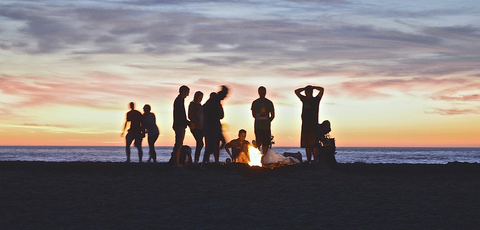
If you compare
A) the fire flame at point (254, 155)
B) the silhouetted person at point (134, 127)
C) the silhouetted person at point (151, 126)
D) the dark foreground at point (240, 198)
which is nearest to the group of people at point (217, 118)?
the dark foreground at point (240, 198)

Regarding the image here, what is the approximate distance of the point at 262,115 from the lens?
46.4 ft

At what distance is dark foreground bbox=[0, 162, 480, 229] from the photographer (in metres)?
7.68

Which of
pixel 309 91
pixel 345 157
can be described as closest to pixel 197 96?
pixel 309 91

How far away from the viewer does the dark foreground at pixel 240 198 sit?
768cm

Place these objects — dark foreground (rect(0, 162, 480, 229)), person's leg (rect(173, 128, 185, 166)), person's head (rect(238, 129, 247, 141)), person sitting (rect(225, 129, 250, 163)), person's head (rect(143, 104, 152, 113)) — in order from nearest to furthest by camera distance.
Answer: dark foreground (rect(0, 162, 480, 229)) < person's leg (rect(173, 128, 185, 166)) < person sitting (rect(225, 129, 250, 163)) < person's head (rect(238, 129, 247, 141)) < person's head (rect(143, 104, 152, 113))

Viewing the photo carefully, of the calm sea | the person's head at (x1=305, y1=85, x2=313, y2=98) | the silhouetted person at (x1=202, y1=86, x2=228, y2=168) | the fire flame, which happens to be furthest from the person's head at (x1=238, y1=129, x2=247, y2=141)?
the calm sea

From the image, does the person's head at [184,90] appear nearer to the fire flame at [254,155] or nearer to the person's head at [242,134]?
the person's head at [242,134]

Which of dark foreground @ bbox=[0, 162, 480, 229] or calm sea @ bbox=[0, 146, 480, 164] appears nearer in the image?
dark foreground @ bbox=[0, 162, 480, 229]

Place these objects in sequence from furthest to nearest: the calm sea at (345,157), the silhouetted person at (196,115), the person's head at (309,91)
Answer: the calm sea at (345,157) → the person's head at (309,91) → the silhouetted person at (196,115)

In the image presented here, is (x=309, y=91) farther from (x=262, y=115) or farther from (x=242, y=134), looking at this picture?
(x=242, y=134)

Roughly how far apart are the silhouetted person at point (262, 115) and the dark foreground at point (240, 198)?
100 cm

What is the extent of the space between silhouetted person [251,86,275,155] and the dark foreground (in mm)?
1002

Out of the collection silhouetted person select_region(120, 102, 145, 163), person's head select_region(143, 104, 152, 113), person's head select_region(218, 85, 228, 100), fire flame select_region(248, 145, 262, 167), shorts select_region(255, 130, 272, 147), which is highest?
person's head select_region(218, 85, 228, 100)

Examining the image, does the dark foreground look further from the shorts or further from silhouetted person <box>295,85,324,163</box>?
the shorts
